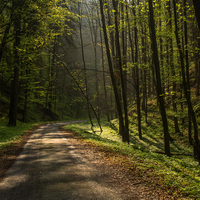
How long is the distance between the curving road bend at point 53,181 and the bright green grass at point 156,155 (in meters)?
1.93

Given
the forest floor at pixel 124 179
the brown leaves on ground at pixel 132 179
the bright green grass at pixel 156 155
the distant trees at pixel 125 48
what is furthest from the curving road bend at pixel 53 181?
the distant trees at pixel 125 48

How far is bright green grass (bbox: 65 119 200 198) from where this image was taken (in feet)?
15.9

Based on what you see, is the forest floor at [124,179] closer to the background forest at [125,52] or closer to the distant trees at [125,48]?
the distant trees at [125,48]

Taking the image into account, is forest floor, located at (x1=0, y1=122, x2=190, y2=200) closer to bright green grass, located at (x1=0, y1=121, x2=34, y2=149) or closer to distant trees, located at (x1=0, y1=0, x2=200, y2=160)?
bright green grass, located at (x1=0, y1=121, x2=34, y2=149)

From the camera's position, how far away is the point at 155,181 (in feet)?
15.4

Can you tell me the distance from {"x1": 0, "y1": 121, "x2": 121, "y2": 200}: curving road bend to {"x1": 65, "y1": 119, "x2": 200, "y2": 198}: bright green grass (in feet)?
6.33

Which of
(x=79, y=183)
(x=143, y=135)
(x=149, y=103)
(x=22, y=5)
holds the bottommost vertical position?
(x=143, y=135)

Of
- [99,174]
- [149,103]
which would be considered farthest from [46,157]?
[149,103]

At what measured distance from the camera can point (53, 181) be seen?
177 inches

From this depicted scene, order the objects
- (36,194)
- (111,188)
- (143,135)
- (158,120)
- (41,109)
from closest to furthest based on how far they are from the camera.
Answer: (36,194) < (111,188) < (143,135) < (158,120) < (41,109)

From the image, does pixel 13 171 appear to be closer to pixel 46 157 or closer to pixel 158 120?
pixel 46 157

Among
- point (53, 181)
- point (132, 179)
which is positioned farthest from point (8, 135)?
point (132, 179)

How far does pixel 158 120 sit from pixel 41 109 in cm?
2511

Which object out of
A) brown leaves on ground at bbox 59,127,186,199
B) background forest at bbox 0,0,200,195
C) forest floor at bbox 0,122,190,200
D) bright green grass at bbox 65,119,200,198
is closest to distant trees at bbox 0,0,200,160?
background forest at bbox 0,0,200,195
